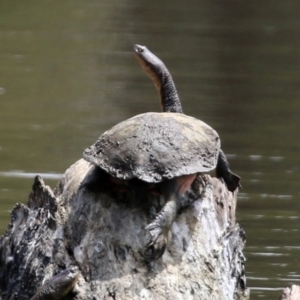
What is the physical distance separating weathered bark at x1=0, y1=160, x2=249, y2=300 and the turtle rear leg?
0.06m

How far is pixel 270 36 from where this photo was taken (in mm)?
8875

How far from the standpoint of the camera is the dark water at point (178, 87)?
4949 mm

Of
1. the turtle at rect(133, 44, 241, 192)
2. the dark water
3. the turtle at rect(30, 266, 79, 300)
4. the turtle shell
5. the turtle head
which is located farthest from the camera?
the dark water

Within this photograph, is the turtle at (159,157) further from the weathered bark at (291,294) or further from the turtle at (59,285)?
the weathered bark at (291,294)

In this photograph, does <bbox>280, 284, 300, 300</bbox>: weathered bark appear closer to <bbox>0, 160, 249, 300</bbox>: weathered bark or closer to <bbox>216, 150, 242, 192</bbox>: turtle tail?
<bbox>0, 160, 249, 300</bbox>: weathered bark

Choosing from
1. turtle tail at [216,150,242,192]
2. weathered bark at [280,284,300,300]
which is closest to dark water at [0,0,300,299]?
weathered bark at [280,284,300,300]

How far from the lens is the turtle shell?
2.71 metres

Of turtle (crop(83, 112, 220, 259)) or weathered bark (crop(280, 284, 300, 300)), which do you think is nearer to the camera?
turtle (crop(83, 112, 220, 259))

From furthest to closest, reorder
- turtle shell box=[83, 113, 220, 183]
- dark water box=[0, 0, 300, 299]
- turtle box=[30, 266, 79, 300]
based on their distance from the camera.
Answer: dark water box=[0, 0, 300, 299] → turtle shell box=[83, 113, 220, 183] → turtle box=[30, 266, 79, 300]

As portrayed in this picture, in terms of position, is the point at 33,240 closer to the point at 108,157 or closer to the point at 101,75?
the point at 108,157

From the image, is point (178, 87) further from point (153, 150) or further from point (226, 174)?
point (153, 150)

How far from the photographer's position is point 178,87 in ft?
22.7

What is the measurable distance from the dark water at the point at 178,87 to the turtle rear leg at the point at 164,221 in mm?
1578

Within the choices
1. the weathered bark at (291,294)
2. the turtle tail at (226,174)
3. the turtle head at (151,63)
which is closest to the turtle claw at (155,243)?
the turtle tail at (226,174)
